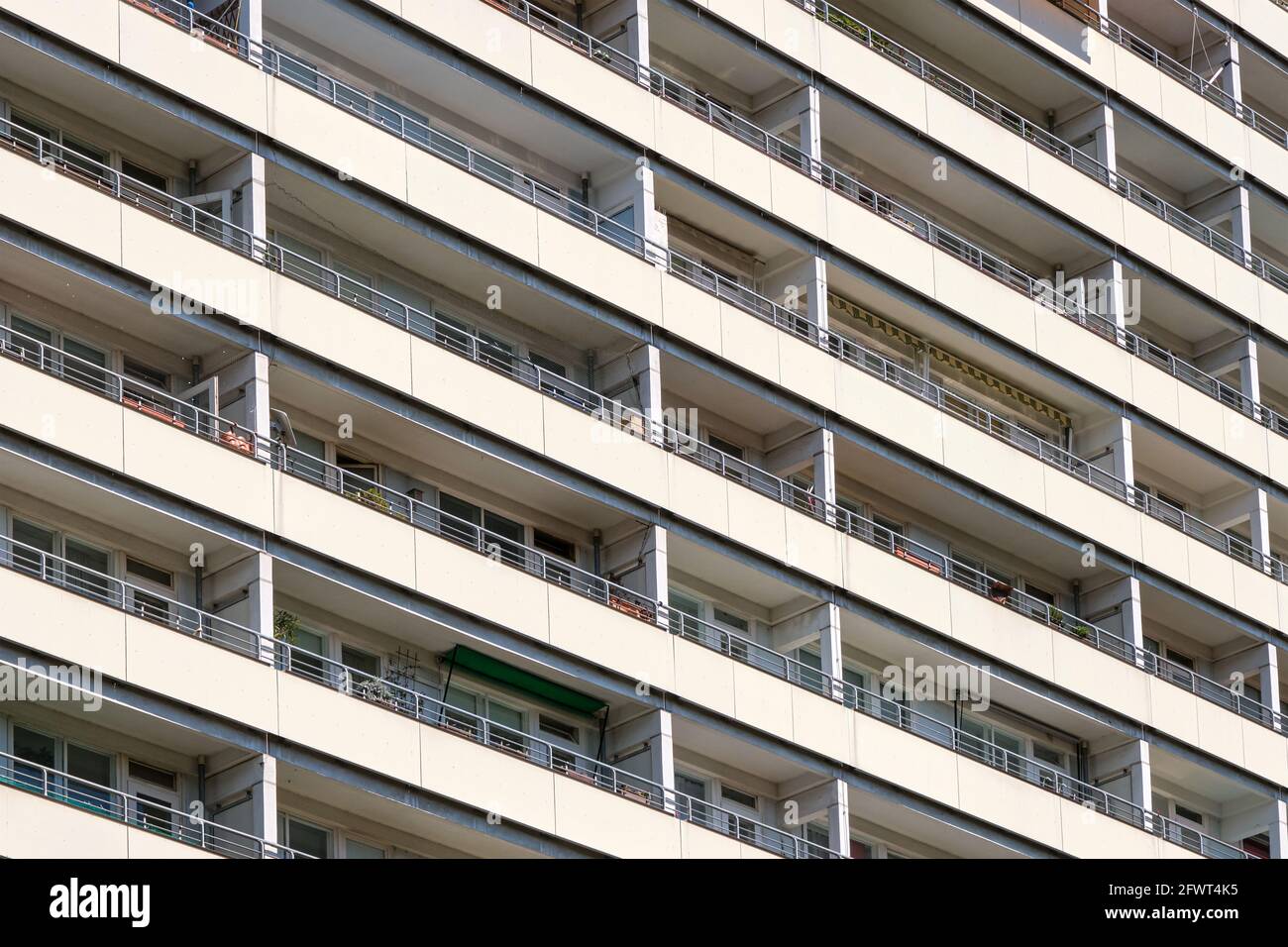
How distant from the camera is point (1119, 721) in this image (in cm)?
5319

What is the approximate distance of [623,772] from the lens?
45.2 meters

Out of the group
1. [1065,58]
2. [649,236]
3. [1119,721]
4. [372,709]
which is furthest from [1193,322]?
[372,709]

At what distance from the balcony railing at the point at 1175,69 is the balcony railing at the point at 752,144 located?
2.50 m

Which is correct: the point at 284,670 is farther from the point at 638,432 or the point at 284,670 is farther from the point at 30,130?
the point at 30,130

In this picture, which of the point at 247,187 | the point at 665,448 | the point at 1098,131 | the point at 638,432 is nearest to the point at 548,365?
the point at 638,432

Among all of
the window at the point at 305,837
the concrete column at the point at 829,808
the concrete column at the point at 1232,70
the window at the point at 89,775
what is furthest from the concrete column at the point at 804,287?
the window at the point at 89,775

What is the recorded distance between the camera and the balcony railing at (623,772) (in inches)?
1614

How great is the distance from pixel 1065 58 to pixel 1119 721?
1316 centimetres

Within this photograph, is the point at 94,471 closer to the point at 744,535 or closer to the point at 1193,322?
the point at 744,535

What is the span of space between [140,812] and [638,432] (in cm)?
1085

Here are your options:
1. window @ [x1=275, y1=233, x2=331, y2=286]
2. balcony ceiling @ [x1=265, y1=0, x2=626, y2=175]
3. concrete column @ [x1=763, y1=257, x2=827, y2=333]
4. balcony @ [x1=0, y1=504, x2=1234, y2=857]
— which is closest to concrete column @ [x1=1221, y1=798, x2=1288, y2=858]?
balcony @ [x1=0, y1=504, x2=1234, y2=857]

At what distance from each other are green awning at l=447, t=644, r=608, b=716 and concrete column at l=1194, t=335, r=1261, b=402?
19.5m

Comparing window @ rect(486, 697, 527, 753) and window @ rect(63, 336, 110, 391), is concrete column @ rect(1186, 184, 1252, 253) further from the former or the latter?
window @ rect(63, 336, 110, 391)

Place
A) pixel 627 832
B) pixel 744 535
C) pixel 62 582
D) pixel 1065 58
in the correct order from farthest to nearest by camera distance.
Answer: pixel 1065 58 < pixel 744 535 < pixel 627 832 < pixel 62 582
